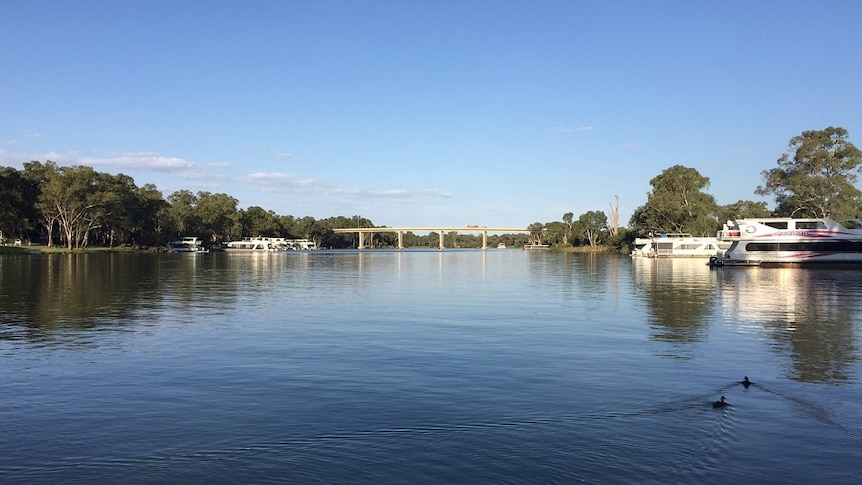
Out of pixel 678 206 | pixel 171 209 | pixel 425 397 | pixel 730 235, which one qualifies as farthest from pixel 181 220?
pixel 425 397

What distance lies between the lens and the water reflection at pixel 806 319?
58.7 feet

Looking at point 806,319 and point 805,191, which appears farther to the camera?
point 805,191

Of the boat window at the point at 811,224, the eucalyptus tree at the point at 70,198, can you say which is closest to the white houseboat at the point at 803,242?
the boat window at the point at 811,224

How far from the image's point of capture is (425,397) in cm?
1383

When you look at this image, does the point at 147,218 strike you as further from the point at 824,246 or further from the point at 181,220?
the point at 824,246

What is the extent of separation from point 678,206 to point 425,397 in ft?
443

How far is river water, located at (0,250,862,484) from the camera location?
9.84 meters

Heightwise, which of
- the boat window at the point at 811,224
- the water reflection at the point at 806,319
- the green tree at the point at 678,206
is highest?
the green tree at the point at 678,206

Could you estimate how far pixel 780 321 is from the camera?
1086 inches

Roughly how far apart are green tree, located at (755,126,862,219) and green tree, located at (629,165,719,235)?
25.8 metres

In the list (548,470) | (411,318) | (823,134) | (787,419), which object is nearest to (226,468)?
(548,470)

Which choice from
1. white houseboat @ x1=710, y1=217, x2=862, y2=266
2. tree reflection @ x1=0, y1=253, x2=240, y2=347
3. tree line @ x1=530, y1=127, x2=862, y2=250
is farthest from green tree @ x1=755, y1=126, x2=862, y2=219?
tree reflection @ x1=0, y1=253, x2=240, y2=347

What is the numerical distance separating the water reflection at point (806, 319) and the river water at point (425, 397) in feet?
0.57

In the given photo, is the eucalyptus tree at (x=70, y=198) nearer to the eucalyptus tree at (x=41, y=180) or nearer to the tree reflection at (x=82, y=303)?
the eucalyptus tree at (x=41, y=180)
